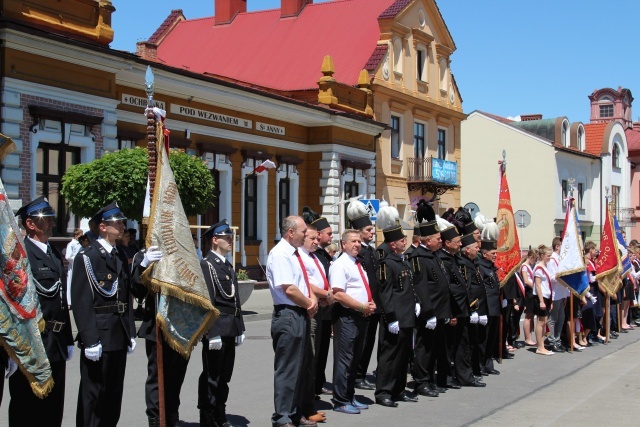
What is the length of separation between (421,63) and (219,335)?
3252 cm

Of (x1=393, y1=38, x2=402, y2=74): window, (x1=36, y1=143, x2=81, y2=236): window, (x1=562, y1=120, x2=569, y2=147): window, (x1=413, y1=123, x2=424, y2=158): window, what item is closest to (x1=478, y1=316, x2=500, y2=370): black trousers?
(x1=36, y1=143, x2=81, y2=236): window

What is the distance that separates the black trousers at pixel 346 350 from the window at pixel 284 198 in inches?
830

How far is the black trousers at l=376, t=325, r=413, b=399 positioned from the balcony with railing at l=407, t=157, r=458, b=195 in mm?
27745

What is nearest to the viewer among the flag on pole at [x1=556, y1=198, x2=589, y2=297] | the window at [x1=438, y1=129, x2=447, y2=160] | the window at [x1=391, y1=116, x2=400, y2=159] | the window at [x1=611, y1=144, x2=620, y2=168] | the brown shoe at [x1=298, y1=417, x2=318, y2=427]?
the brown shoe at [x1=298, y1=417, x2=318, y2=427]

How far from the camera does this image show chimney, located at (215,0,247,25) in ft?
142

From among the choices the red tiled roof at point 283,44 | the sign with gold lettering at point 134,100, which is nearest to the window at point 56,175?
the sign with gold lettering at point 134,100

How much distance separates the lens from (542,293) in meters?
15.2

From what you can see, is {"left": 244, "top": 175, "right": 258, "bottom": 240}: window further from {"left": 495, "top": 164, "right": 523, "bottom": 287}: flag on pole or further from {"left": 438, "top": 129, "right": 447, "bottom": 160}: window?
{"left": 495, "top": 164, "right": 523, "bottom": 287}: flag on pole

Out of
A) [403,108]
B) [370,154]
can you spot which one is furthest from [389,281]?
[403,108]

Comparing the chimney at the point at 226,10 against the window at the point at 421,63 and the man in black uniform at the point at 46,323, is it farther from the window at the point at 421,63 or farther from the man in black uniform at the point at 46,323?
the man in black uniform at the point at 46,323

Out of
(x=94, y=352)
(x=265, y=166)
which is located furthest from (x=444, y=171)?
(x=94, y=352)

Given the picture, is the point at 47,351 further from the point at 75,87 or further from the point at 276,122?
the point at 276,122

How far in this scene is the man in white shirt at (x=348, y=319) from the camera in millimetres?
9484

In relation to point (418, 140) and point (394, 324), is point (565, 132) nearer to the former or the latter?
point (418, 140)
